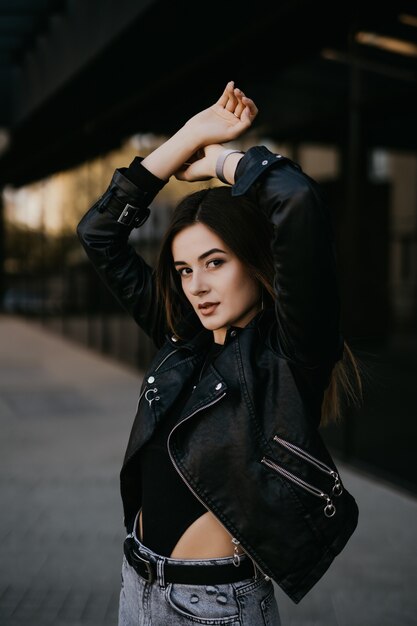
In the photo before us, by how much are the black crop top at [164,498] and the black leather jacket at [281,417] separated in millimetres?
56

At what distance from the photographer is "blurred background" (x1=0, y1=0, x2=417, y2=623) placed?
555cm

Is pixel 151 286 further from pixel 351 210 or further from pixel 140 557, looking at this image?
pixel 351 210

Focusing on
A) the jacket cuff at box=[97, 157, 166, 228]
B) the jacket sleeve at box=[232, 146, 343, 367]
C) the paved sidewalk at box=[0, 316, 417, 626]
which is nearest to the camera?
the jacket sleeve at box=[232, 146, 343, 367]

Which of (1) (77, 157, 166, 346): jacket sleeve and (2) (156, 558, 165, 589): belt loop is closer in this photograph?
(2) (156, 558, 165, 589): belt loop

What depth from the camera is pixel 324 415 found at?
1912 millimetres

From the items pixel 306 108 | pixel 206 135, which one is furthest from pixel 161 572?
pixel 306 108

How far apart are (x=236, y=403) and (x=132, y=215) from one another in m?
0.59

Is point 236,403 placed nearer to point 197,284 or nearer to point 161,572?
point 197,284

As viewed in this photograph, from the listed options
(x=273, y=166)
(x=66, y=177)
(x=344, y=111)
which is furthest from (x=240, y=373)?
(x=66, y=177)

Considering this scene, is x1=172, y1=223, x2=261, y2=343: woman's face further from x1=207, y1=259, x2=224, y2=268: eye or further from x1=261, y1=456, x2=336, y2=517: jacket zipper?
x1=261, y1=456, x2=336, y2=517: jacket zipper

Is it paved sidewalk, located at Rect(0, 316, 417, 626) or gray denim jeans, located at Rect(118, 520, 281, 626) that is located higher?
gray denim jeans, located at Rect(118, 520, 281, 626)

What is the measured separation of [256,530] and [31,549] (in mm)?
2863

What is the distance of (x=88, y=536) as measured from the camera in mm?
4250

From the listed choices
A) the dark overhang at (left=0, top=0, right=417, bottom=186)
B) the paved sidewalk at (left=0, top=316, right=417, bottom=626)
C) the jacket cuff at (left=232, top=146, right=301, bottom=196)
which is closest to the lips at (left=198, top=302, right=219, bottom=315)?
the jacket cuff at (left=232, top=146, right=301, bottom=196)
